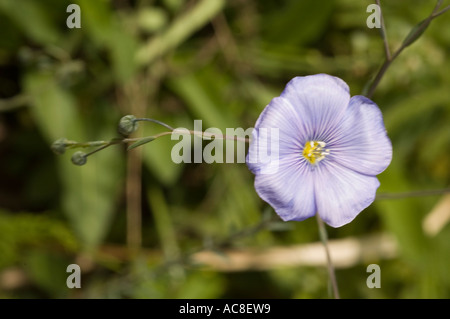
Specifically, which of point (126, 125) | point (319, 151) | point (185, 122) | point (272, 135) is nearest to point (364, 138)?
point (319, 151)

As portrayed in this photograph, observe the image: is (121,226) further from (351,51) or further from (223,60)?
(351,51)

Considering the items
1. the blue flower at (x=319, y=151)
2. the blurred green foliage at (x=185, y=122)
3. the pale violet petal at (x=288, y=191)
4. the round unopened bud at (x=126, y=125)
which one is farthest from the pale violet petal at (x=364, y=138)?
the blurred green foliage at (x=185, y=122)

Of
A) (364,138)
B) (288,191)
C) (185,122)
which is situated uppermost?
(185,122)

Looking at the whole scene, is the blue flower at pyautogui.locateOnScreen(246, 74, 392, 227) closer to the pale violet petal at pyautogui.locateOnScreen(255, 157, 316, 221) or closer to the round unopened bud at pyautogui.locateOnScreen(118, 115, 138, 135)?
the pale violet petal at pyautogui.locateOnScreen(255, 157, 316, 221)

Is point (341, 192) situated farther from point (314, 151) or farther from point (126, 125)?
point (126, 125)

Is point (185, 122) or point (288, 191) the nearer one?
point (288, 191)

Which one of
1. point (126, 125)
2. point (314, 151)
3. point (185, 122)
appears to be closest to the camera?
point (126, 125)
